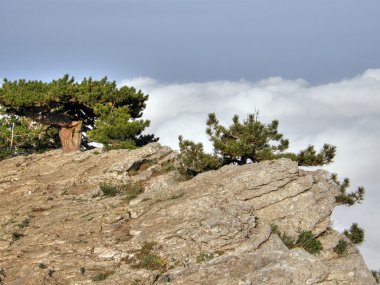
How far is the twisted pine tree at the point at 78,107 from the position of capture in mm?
→ 40844

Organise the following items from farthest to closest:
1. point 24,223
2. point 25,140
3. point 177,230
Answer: point 25,140 < point 24,223 < point 177,230

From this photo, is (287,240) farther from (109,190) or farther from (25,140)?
(25,140)

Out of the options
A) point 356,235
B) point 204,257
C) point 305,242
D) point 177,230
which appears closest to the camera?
point 204,257

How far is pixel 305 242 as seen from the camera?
761 inches

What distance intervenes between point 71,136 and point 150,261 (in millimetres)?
29386

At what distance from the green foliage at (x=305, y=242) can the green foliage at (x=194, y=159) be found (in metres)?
10.4

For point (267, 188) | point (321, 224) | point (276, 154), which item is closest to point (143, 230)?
point (267, 188)

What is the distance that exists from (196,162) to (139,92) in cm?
1902

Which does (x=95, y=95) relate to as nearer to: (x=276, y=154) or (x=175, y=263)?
(x=276, y=154)

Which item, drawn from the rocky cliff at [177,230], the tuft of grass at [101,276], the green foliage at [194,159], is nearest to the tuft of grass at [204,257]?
the rocky cliff at [177,230]

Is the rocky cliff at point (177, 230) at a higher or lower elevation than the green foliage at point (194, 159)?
lower

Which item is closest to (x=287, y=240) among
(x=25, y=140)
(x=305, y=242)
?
(x=305, y=242)

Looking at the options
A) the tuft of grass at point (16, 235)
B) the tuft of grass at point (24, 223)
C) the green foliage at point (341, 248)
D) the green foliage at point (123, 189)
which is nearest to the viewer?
the tuft of grass at point (16, 235)

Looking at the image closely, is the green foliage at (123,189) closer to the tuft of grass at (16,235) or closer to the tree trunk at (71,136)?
the tuft of grass at (16,235)
